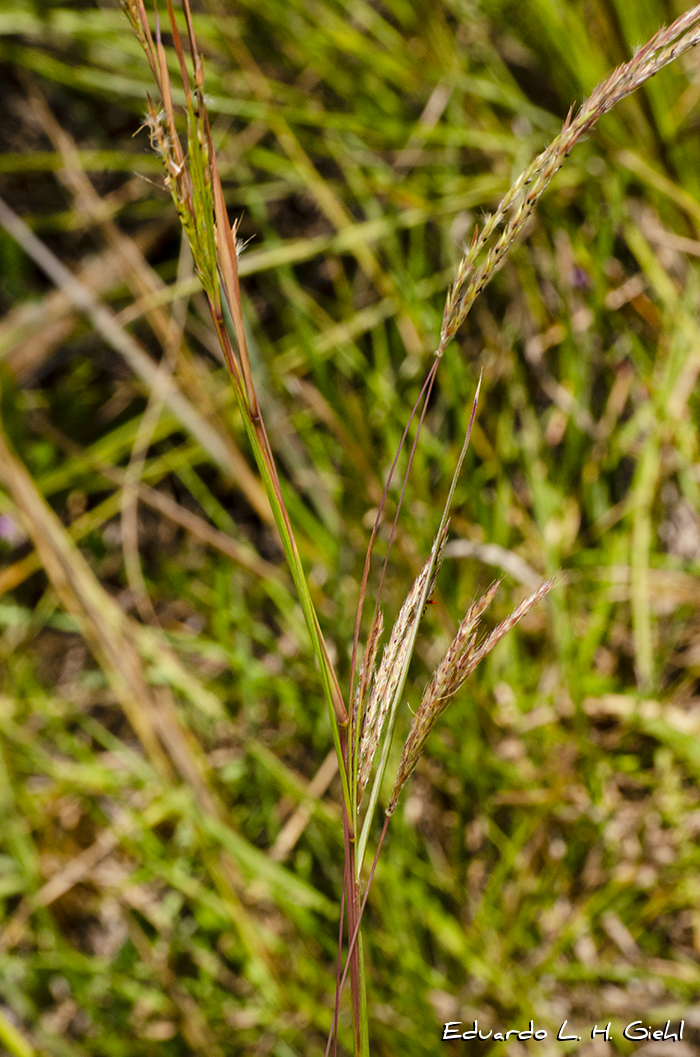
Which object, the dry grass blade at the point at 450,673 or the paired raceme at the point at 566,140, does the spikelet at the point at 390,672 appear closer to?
the dry grass blade at the point at 450,673

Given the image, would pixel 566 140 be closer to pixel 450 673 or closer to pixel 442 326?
pixel 442 326

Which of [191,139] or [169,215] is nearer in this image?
[191,139]

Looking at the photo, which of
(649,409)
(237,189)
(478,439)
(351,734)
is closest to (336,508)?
(478,439)

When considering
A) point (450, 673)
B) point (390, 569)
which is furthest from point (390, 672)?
point (390, 569)

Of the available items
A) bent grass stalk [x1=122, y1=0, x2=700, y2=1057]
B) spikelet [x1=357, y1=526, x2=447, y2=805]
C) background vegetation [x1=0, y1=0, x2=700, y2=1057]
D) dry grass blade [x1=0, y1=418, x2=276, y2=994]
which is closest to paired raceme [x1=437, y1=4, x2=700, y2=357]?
bent grass stalk [x1=122, y1=0, x2=700, y2=1057]

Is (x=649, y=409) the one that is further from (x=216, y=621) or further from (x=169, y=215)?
(x=169, y=215)

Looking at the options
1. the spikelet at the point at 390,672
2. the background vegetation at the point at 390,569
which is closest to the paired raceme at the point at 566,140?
the spikelet at the point at 390,672

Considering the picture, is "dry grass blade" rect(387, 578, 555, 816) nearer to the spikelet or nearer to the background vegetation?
the spikelet
